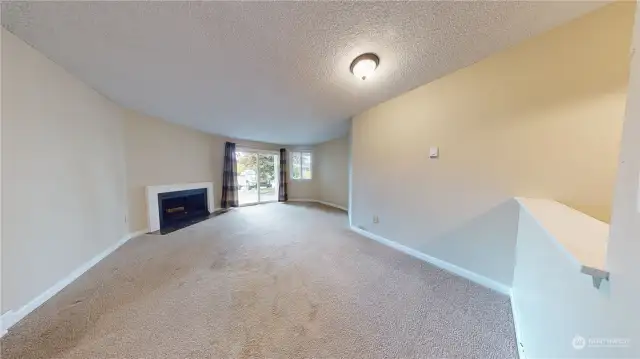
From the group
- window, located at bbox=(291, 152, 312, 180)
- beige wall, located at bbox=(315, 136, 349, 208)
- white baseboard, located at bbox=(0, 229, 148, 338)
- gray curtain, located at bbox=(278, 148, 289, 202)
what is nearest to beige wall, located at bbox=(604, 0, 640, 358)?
white baseboard, located at bbox=(0, 229, 148, 338)

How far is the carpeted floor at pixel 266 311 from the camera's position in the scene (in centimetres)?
127

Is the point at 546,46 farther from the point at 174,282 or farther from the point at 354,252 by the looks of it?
the point at 174,282

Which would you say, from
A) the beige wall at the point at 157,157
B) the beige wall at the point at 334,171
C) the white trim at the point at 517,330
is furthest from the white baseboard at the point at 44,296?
the beige wall at the point at 334,171

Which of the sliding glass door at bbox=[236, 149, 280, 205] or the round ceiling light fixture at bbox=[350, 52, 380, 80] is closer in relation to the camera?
the round ceiling light fixture at bbox=[350, 52, 380, 80]

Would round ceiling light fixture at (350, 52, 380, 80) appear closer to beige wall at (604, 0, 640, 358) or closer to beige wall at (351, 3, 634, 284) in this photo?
beige wall at (351, 3, 634, 284)

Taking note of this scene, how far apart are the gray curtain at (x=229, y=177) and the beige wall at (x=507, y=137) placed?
162 inches

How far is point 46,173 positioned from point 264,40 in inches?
80.9

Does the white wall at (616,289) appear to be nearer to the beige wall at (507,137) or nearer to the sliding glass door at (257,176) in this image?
the beige wall at (507,137)

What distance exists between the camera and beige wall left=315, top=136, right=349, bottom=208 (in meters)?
5.71

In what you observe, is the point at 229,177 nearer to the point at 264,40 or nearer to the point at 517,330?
the point at 264,40

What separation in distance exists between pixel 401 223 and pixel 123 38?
127 inches

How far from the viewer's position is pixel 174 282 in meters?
1.97

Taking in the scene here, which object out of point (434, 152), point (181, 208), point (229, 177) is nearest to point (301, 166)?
point (229, 177)

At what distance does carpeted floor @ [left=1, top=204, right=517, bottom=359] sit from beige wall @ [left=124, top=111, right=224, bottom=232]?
100 centimetres
